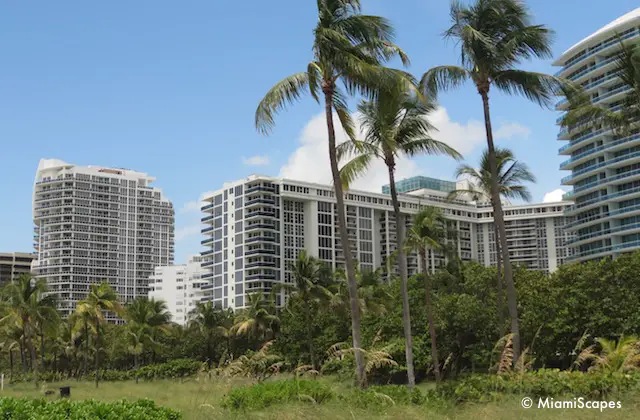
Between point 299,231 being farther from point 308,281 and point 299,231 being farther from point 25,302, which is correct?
point 308,281

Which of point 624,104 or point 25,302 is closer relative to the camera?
point 624,104

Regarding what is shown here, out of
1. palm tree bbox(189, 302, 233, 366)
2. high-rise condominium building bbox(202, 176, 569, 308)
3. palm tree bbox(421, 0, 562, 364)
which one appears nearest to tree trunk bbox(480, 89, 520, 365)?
palm tree bbox(421, 0, 562, 364)

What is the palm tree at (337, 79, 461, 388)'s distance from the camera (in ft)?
75.9

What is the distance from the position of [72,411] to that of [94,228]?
167m

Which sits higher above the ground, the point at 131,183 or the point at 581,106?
the point at 131,183

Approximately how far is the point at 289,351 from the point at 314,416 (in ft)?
157

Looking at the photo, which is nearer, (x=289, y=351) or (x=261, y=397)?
(x=261, y=397)

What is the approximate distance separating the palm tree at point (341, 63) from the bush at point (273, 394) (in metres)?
4.08

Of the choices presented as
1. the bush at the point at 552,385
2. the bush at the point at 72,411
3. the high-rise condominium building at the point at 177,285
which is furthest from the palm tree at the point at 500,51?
the high-rise condominium building at the point at 177,285

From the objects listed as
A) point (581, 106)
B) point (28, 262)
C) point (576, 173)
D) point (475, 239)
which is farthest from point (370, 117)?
point (28, 262)

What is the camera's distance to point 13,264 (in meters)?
180

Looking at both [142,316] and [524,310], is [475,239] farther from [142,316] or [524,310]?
[524,310]

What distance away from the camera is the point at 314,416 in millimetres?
10875

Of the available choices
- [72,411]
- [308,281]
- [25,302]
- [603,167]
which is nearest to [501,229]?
[72,411]
